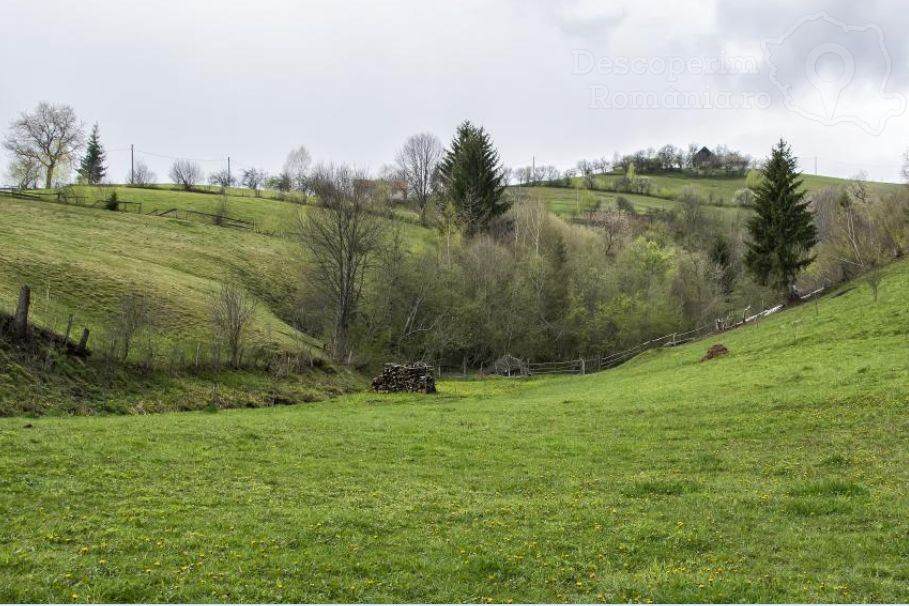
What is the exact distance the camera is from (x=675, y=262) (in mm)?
79438

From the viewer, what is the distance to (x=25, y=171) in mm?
101750

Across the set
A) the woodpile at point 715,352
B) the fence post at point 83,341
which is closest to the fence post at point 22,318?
the fence post at point 83,341

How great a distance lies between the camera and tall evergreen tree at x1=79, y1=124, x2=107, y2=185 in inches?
5065

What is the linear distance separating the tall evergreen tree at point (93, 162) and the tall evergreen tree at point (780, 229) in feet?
399

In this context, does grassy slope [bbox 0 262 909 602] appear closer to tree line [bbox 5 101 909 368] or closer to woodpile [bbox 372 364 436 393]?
woodpile [bbox 372 364 436 393]

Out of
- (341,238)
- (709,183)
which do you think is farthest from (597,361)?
(709,183)

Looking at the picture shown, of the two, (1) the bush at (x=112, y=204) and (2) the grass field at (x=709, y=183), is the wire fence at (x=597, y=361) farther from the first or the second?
(2) the grass field at (x=709, y=183)

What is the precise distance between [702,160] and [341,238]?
521 feet

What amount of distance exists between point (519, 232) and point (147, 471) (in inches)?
2746

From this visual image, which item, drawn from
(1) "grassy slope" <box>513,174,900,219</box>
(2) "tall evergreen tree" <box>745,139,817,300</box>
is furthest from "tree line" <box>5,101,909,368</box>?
(1) "grassy slope" <box>513,174,900,219</box>

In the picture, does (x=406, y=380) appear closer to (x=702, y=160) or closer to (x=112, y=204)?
(x=112, y=204)

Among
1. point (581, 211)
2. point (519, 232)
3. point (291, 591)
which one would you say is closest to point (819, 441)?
point (291, 591)

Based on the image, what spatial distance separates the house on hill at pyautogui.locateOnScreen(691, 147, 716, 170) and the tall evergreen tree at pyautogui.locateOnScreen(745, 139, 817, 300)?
130 m

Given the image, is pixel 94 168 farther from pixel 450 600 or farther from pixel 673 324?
pixel 450 600
